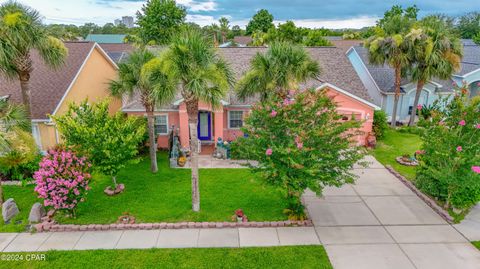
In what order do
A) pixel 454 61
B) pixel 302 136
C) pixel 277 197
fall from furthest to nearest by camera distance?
pixel 454 61 → pixel 277 197 → pixel 302 136

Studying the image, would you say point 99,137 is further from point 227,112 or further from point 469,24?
point 469,24

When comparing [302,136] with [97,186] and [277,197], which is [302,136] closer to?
[277,197]

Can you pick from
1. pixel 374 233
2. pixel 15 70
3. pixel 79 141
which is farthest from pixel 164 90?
pixel 374 233

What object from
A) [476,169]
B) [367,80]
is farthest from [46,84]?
[367,80]

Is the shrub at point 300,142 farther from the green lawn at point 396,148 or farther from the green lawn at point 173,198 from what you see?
the green lawn at point 396,148

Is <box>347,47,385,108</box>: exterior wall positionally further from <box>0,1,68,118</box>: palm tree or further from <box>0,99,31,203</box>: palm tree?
<box>0,99,31,203</box>: palm tree

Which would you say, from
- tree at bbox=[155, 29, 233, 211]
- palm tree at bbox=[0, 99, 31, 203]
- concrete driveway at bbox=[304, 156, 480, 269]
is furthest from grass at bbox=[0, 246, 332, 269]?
tree at bbox=[155, 29, 233, 211]

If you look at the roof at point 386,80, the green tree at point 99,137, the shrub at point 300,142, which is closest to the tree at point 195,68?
the shrub at point 300,142
